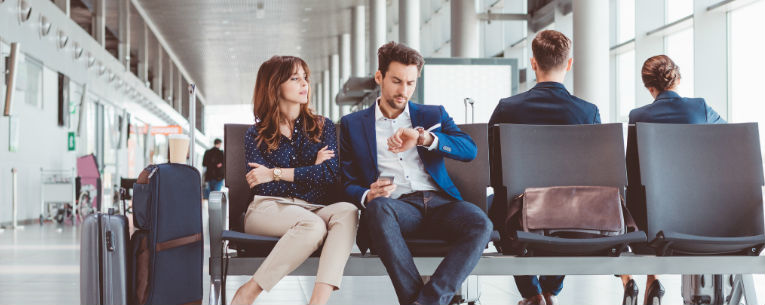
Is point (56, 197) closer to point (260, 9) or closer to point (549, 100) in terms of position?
point (549, 100)

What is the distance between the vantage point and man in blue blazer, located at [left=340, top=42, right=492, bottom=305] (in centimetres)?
289

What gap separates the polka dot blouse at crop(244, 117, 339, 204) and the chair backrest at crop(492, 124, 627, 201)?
749mm

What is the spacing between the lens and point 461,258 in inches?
114

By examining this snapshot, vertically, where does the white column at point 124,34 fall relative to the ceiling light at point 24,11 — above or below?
above

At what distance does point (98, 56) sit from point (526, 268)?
18.9m

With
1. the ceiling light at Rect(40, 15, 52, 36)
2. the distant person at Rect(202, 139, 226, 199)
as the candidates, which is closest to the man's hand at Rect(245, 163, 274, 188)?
the ceiling light at Rect(40, 15, 52, 36)

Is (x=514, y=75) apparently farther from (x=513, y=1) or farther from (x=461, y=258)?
(x=513, y=1)

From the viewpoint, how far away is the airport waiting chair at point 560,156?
342cm

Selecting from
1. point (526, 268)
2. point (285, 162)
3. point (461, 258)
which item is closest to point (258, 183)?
point (285, 162)

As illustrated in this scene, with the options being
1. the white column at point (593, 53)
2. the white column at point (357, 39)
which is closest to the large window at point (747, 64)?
the white column at point (593, 53)

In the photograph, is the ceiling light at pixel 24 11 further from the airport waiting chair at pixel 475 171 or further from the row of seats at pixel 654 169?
the airport waiting chair at pixel 475 171

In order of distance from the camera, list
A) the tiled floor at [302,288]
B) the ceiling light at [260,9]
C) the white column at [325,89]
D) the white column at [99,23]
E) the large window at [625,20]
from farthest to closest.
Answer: the white column at [325,89] < the ceiling light at [260,9] < the white column at [99,23] < the large window at [625,20] < the tiled floor at [302,288]

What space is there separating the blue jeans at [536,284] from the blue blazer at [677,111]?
94 cm

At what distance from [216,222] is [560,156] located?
1.49 meters
